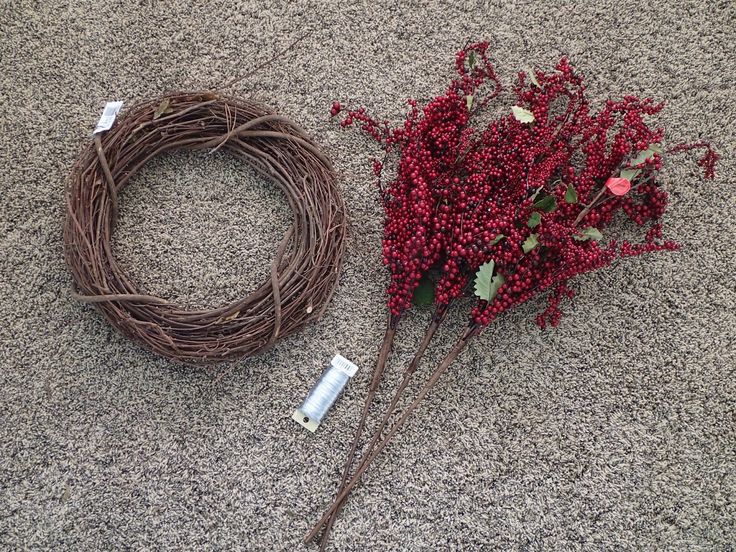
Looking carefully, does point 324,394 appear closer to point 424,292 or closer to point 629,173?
point 424,292

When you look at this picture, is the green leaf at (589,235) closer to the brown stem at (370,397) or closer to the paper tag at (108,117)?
the brown stem at (370,397)

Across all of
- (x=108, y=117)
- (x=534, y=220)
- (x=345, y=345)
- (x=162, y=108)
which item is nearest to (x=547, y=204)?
(x=534, y=220)

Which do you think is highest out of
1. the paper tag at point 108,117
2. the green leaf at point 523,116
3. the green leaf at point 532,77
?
→ the green leaf at point 532,77

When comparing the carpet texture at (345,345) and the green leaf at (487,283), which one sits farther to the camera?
the carpet texture at (345,345)

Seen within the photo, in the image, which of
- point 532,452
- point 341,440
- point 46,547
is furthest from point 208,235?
point 532,452

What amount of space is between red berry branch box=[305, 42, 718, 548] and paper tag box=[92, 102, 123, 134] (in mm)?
436

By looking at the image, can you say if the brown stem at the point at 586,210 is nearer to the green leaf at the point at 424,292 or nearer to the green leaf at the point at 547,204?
the green leaf at the point at 547,204

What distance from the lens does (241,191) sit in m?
1.13

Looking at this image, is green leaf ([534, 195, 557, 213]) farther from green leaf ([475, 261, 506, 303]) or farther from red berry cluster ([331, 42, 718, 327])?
green leaf ([475, 261, 506, 303])

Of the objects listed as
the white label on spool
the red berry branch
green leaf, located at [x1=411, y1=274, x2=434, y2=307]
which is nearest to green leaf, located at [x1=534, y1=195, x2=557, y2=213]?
the red berry branch

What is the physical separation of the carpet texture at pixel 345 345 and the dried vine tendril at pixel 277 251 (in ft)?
0.22

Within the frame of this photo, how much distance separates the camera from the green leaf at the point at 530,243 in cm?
93

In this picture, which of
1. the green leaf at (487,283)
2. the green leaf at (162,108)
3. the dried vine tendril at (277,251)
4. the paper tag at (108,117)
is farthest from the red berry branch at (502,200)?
the paper tag at (108,117)

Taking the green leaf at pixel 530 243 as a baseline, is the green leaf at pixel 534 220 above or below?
above
